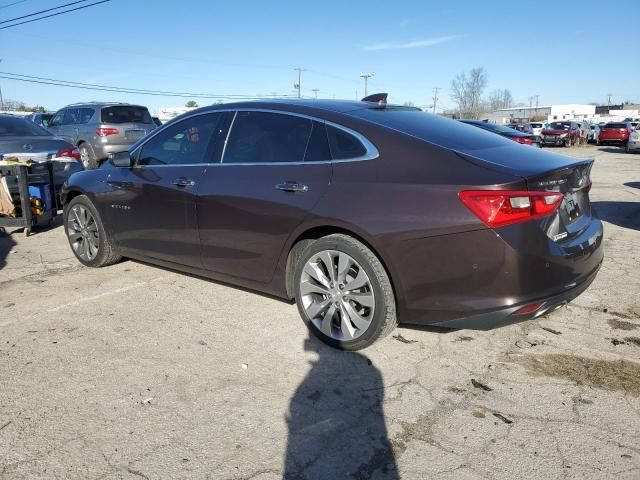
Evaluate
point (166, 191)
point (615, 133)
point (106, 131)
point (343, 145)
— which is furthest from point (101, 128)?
point (615, 133)

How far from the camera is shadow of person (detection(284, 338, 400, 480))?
229 cm

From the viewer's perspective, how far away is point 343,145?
3.40 metres

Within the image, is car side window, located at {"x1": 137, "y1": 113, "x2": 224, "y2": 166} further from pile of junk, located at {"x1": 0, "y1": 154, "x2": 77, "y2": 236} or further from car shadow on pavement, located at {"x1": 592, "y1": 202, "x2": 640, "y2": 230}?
car shadow on pavement, located at {"x1": 592, "y1": 202, "x2": 640, "y2": 230}

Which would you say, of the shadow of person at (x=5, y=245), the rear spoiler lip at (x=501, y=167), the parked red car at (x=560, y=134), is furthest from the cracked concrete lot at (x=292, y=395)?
the parked red car at (x=560, y=134)

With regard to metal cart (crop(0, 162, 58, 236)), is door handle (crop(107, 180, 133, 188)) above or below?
above

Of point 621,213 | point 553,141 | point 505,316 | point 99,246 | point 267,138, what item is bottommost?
point 621,213

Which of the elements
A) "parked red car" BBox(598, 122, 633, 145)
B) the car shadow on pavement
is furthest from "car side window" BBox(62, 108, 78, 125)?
"parked red car" BBox(598, 122, 633, 145)

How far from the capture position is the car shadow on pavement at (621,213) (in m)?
7.45

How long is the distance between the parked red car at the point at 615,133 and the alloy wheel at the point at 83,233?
31.4 metres

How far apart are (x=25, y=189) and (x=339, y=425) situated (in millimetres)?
5793

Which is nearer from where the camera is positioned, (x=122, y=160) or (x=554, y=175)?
(x=554, y=175)

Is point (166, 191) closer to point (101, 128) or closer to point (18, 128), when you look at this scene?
point (18, 128)

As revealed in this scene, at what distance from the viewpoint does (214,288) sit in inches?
184

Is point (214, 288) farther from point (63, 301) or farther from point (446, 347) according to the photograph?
point (446, 347)
